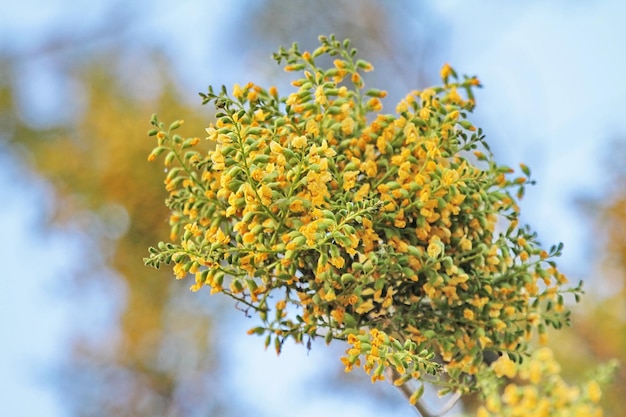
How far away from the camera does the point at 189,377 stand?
3.98m

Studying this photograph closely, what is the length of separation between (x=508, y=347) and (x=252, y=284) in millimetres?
472

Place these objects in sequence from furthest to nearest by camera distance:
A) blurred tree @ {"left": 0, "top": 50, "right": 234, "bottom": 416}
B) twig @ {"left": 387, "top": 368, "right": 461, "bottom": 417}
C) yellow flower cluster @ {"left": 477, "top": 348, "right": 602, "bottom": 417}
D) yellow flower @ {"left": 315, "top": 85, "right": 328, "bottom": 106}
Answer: blurred tree @ {"left": 0, "top": 50, "right": 234, "bottom": 416}
twig @ {"left": 387, "top": 368, "right": 461, "bottom": 417}
yellow flower @ {"left": 315, "top": 85, "right": 328, "bottom": 106}
yellow flower cluster @ {"left": 477, "top": 348, "right": 602, "bottom": 417}

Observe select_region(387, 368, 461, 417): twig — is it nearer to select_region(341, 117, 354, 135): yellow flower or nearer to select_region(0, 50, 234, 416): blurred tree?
select_region(341, 117, 354, 135): yellow flower

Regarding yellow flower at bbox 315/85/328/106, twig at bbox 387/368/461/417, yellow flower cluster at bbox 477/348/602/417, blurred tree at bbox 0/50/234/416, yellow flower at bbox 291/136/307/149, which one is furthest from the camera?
blurred tree at bbox 0/50/234/416

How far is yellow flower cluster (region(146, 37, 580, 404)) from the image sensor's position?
1.15m

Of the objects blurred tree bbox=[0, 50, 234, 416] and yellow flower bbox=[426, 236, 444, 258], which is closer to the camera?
yellow flower bbox=[426, 236, 444, 258]

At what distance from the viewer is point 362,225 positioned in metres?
1.21

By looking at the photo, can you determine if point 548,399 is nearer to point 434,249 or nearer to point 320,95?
point 434,249

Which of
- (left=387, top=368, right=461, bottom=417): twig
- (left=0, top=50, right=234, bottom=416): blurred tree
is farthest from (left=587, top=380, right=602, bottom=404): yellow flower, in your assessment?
(left=0, top=50, right=234, bottom=416): blurred tree

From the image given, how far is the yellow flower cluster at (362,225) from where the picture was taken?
1.15 m

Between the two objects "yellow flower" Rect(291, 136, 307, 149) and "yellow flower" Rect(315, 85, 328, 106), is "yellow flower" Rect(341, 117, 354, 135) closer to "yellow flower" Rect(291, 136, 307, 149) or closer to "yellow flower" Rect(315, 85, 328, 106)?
"yellow flower" Rect(315, 85, 328, 106)

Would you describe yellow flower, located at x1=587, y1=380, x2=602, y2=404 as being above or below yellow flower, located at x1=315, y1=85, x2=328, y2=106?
below

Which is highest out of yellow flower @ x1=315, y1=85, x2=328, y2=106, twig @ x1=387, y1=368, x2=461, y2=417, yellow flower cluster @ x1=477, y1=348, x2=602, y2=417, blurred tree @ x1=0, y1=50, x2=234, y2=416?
blurred tree @ x1=0, y1=50, x2=234, y2=416

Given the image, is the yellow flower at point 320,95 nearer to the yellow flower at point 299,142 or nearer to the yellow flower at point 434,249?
the yellow flower at point 299,142
